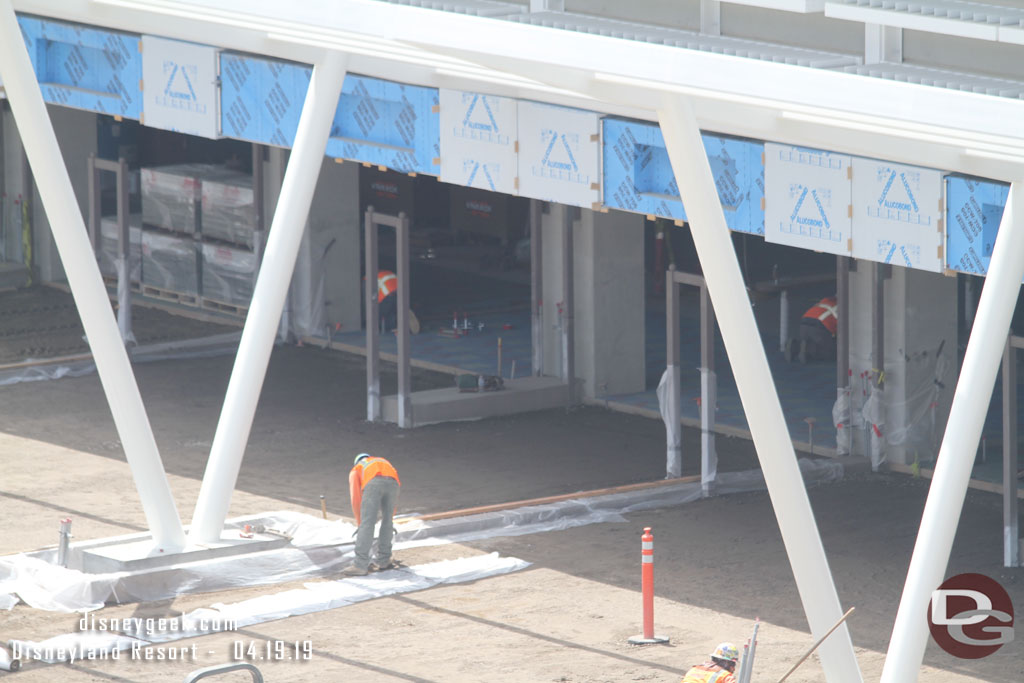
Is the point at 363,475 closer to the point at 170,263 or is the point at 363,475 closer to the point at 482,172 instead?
the point at 482,172

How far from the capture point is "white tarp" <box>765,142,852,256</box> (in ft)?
48.6

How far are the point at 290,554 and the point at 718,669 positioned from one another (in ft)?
19.5

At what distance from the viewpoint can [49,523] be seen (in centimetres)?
1727

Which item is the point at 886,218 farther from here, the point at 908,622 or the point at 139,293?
the point at 139,293

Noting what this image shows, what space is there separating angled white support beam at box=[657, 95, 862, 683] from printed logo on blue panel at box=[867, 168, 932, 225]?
3.20m

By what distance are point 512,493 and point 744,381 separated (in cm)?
744

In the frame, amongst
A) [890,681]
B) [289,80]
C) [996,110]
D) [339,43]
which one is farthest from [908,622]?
[289,80]

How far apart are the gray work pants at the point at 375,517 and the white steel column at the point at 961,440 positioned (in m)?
5.74

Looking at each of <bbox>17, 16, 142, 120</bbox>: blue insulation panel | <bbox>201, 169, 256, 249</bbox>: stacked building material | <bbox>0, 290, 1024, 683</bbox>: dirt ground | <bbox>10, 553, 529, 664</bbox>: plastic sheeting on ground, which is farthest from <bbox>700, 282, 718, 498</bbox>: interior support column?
<bbox>201, 169, 256, 249</bbox>: stacked building material

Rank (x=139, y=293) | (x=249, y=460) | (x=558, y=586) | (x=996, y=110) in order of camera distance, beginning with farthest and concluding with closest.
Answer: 1. (x=139, y=293)
2. (x=249, y=460)
3. (x=558, y=586)
4. (x=996, y=110)

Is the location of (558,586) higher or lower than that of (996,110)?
lower

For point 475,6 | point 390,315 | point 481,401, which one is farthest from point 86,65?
point 390,315

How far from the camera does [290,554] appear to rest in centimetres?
1591

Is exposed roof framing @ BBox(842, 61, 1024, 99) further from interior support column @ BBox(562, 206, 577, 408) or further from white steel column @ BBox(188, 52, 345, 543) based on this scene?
interior support column @ BBox(562, 206, 577, 408)
